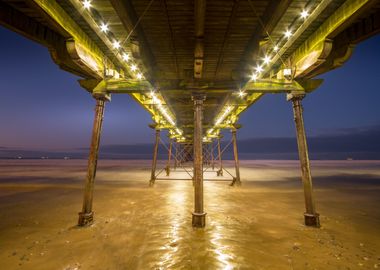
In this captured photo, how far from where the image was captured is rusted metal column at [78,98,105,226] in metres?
5.93

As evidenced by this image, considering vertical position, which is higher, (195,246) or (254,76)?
(254,76)

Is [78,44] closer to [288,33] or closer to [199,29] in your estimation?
[199,29]

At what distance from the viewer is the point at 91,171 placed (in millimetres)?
6152

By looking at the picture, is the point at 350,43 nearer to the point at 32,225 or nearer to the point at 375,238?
the point at 375,238

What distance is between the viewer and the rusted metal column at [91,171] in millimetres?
5932

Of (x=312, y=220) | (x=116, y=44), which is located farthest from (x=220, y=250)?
(x=116, y=44)

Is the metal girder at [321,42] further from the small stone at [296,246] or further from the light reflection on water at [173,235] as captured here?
the light reflection on water at [173,235]

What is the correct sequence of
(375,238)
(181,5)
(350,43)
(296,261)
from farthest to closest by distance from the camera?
(375,238), (350,43), (296,261), (181,5)

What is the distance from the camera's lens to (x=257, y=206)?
814cm

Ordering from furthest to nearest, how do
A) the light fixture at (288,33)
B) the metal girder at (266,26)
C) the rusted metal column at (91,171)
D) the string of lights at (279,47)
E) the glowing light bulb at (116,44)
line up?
the rusted metal column at (91,171) < the glowing light bulb at (116,44) < the light fixture at (288,33) < the string of lights at (279,47) < the metal girder at (266,26)

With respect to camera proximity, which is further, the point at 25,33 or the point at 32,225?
the point at 32,225

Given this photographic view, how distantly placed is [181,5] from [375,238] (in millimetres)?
7221

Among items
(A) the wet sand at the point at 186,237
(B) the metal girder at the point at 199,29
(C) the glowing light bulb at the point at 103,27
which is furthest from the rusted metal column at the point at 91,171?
Answer: (B) the metal girder at the point at 199,29

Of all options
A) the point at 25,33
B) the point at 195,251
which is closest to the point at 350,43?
the point at 195,251
